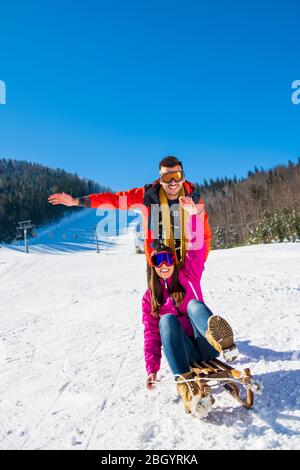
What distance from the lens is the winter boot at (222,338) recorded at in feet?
8.26

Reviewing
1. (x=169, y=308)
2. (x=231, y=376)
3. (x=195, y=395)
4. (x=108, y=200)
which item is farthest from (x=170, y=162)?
(x=195, y=395)

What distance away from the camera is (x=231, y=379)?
2559 millimetres

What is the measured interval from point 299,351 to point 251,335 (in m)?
0.88

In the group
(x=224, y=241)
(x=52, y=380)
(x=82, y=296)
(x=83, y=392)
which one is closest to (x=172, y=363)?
(x=83, y=392)

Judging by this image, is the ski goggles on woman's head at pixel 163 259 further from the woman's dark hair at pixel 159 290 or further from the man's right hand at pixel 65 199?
the man's right hand at pixel 65 199

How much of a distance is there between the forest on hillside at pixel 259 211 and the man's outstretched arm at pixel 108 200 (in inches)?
1413

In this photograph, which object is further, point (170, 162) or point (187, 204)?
point (170, 162)

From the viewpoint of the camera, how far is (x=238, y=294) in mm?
7773

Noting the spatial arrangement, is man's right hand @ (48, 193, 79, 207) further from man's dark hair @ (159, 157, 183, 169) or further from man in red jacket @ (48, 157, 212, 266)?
man's dark hair @ (159, 157, 183, 169)

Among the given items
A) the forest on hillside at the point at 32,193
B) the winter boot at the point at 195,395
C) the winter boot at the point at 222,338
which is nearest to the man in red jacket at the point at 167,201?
the winter boot at the point at 222,338

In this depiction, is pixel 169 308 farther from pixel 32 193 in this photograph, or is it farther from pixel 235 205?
pixel 32 193

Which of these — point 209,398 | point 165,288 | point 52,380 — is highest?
point 165,288

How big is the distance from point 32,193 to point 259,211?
67.4 m
